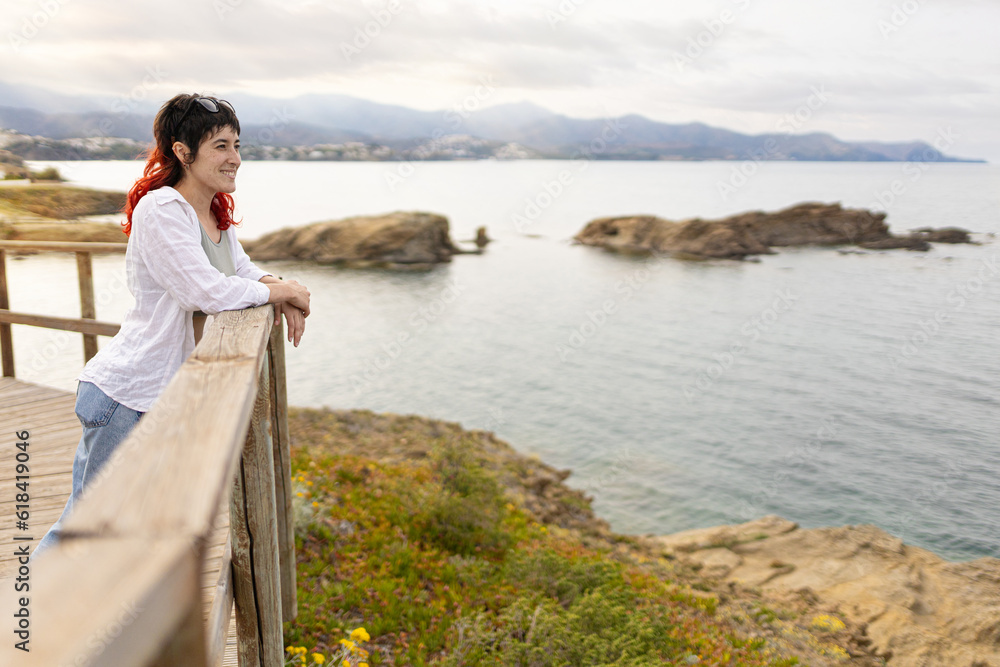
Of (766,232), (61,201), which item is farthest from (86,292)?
(766,232)

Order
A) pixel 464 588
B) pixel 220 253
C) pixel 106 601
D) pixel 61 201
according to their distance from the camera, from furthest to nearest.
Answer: pixel 61 201
pixel 464 588
pixel 220 253
pixel 106 601

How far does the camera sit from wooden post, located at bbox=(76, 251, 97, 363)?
4.66 m

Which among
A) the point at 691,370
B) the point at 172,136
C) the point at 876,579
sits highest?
the point at 172,136

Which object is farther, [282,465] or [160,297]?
[282,465]

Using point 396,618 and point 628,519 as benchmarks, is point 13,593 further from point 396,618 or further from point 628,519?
point 628,519

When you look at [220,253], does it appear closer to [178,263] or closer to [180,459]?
[178,263]

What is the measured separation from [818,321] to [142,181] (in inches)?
1356

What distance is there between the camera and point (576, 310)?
115ft

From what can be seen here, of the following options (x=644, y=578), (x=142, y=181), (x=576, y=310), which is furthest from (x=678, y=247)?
(x=142, y=181)

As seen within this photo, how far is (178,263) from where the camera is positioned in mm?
2293

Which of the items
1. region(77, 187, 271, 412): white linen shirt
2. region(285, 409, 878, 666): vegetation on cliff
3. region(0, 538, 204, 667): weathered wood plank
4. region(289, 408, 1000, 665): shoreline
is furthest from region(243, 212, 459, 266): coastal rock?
region(0, 538, 204, 667): weathered wood plank

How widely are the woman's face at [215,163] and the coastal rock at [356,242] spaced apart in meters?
44.1

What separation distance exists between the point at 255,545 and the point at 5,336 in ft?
16.4

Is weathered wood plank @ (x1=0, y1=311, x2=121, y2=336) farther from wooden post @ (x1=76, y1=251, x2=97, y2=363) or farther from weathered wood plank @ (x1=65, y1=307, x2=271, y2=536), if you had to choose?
weathered wood plank @ (x1=65, y1=307, x2=271, y2=536)
